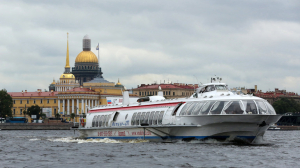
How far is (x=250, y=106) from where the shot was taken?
113 feet

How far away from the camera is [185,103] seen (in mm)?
37469

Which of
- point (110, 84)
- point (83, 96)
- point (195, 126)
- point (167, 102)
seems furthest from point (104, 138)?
point (110, 84)

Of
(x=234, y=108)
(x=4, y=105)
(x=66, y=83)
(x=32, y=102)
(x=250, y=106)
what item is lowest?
(x=234, y=108)

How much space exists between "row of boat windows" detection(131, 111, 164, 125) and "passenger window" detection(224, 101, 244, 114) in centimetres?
623

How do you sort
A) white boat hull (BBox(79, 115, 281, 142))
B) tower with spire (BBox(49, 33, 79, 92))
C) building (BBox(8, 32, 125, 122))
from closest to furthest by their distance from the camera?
white boat hull (BBox(79, 115, 281, 142))
building (BBox(8, 32, 125, 122))
tower with spire (BBox(49, 33, 79, 92))

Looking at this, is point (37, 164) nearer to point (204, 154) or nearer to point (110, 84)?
point (204, 154)

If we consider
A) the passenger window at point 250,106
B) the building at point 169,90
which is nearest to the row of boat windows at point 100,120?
the passenger window at point 250,106

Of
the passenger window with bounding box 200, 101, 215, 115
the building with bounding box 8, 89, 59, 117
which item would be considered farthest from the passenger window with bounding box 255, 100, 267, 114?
the building with bounding box 8, 89, 59, 117

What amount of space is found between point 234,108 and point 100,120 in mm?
15453

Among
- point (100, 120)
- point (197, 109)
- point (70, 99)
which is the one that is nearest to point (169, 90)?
point (70, 99)

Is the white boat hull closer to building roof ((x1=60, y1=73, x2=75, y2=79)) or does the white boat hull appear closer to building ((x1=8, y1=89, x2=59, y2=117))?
building ((x1=8, y1=89, x2=59, y2=117))

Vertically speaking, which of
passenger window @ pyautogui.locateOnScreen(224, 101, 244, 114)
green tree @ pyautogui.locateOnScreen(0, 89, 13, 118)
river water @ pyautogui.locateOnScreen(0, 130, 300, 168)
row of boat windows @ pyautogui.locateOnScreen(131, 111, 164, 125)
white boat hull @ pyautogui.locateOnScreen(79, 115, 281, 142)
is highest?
green tree @ pyautogui.locateOnScreen(0, 89, 13, 118)

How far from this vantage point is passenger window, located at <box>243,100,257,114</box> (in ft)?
112

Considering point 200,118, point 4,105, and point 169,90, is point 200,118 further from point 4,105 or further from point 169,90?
point 169,90
